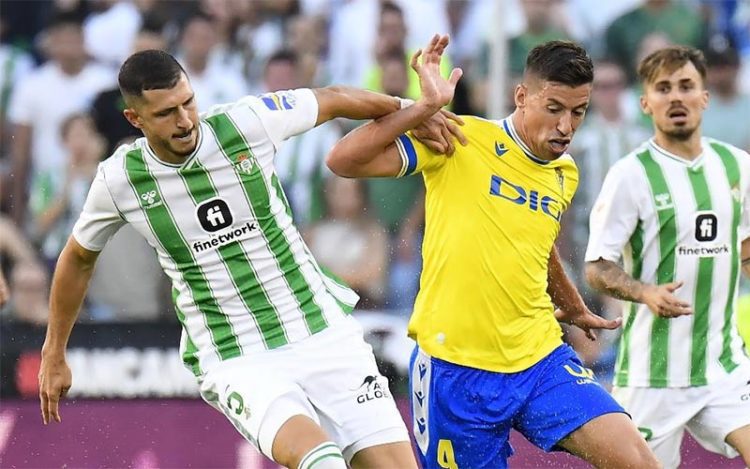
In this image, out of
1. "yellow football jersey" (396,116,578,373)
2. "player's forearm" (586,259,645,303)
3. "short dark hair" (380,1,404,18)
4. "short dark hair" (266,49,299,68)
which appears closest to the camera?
"yellow football jersey" (396,116,578,373)

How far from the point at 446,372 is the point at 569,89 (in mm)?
1265

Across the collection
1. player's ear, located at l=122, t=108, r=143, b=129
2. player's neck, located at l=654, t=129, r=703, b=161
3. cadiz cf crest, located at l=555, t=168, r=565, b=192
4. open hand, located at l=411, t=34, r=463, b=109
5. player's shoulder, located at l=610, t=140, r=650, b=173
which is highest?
open hand, located at l=411, t=34, r=463, b=109

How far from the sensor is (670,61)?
6.84 m

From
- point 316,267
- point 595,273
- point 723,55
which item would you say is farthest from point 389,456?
point 723,55

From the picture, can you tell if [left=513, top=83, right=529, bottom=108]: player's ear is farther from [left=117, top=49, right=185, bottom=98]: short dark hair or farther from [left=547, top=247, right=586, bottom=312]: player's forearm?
[left=117, top=49, right=185, bottom=98]: short dark hair

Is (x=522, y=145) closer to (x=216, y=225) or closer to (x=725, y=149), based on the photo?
(x=216, y=225)

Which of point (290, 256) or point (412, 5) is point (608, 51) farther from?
point (290, 256)

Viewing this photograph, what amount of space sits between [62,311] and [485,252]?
5.69 ft

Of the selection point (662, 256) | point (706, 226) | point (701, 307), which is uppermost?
point (706, 226)

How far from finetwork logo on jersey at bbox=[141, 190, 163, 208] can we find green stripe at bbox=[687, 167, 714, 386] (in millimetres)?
2643

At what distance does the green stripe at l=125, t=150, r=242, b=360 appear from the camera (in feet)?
18.0

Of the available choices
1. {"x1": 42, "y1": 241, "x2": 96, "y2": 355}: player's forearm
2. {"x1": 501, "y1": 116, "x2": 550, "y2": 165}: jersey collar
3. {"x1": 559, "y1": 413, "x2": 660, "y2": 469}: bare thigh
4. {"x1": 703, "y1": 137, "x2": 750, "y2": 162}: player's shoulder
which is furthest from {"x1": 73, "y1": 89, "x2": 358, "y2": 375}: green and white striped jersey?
{"x1": 703, "y1": 137, "x2": 750, "y2": 162}: player's shoulder

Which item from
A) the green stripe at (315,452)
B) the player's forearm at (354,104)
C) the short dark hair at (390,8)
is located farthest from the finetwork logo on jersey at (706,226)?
the short dark hair at (390,8)

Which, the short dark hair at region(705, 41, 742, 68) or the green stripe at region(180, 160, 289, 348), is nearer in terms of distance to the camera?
the green stripe at region(180, 160, 289, 348)
